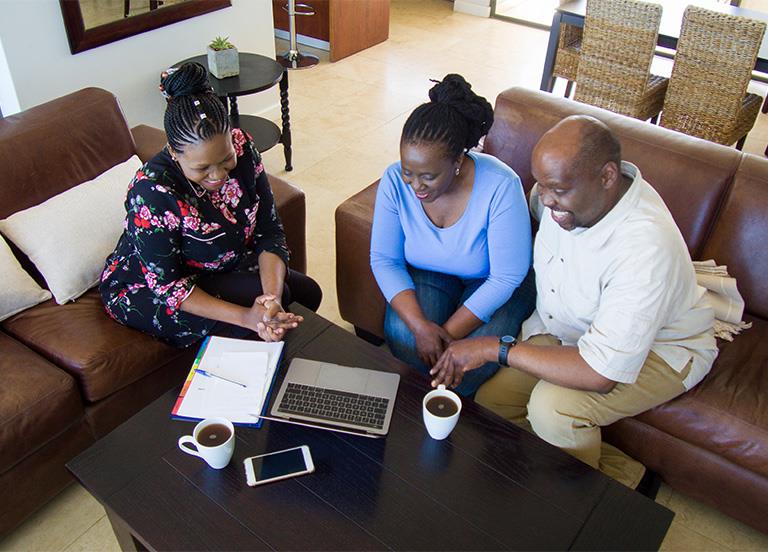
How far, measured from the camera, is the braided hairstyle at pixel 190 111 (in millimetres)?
1466

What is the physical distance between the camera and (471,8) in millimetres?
5621

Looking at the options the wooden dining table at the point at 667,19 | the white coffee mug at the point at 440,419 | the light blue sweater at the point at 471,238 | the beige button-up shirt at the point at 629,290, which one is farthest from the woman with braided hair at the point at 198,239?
the wooden dining table at the point at 667,19

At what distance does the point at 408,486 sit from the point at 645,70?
2.73 meters

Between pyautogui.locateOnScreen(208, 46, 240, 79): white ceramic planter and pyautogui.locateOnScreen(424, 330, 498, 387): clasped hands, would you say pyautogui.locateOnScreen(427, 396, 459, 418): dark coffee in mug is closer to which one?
pyautogui.locateOnScreen(424, 330, 498, 387): clasped hands

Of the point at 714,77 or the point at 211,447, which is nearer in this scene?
the point at 211,447

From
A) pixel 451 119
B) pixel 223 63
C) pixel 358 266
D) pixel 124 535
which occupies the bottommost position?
pixel 124 535

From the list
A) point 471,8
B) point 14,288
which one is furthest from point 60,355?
point 471,8

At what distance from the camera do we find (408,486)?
1287 millimetres

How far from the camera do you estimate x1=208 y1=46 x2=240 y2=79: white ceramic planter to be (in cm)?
269

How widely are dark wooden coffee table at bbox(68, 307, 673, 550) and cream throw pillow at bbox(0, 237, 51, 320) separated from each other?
613 millimetres

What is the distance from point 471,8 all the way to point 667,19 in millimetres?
2526

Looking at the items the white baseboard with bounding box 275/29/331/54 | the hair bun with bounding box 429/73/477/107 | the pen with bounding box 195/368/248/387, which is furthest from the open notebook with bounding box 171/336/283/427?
the white baseboard with bounding box 275/29/331/54

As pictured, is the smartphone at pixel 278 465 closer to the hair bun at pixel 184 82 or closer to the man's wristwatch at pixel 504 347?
the man's wristwatch at pixel 504 347

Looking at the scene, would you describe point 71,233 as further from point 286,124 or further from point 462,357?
point 286,124
